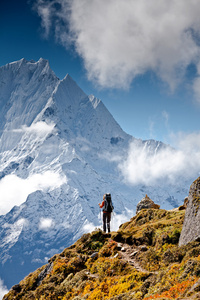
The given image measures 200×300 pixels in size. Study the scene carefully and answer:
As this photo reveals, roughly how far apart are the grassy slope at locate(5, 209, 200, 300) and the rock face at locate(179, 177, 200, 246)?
20.0 inches

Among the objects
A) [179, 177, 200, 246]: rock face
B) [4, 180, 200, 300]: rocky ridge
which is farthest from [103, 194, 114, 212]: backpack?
[179, 177, 200, 246]: rock face

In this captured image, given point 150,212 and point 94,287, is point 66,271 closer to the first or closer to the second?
point 94,287

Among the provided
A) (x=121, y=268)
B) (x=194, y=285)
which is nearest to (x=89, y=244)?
(x=121, y=268)

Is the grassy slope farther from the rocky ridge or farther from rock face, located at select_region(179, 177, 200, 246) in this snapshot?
rock face, located at select_region(179, 177, 200, 246)

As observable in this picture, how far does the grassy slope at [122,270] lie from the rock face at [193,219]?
508mm

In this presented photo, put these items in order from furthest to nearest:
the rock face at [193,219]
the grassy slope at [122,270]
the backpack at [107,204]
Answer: the backpack at [107,204]
the rock face at [193,219]
the grassy slope at [122,270]

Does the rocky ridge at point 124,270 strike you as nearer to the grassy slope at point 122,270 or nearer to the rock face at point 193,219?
the grassy slope at point 122,270

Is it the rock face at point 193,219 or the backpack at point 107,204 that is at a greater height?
the backpack at point 107,204

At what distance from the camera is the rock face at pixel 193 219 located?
36.6ft

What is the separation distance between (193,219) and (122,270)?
410 cm

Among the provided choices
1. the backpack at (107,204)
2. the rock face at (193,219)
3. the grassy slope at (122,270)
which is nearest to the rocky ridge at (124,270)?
the grassy slope at (122,270)

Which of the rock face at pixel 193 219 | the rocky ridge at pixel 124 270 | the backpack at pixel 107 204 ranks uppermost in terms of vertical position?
the backpack at pixel 107 204

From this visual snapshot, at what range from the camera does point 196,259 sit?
A: 9.30 meters

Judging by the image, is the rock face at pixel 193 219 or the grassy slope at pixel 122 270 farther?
the rock face at pixel 193 219
